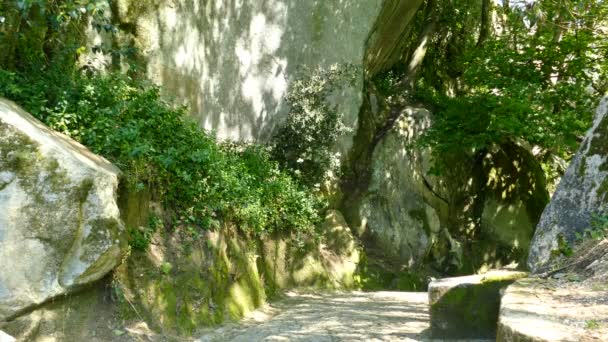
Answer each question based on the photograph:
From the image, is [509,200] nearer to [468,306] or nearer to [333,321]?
[333,321]

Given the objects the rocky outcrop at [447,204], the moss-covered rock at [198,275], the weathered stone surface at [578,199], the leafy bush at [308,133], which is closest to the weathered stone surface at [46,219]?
the moss-covered rock at [198,275]

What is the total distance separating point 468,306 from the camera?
21.4 feet

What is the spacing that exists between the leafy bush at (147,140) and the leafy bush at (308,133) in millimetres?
2433

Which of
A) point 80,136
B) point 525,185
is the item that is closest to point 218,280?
point 80,136

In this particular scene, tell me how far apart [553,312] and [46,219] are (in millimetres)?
4424

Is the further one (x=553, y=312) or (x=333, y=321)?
(x=333, y=321)

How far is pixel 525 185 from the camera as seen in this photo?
15.8 meters

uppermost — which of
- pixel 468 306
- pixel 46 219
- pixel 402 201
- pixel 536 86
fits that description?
pixel 536 86

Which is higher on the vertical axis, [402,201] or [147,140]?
[402,201]

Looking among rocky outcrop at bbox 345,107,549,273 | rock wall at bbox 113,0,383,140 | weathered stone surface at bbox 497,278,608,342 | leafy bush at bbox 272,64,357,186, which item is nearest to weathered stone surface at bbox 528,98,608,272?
weathered stone surface at bbox 497,278,608,342

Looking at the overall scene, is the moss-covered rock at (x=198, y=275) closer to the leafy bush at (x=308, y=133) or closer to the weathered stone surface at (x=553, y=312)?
the leafy bush at (x=308, y=133)

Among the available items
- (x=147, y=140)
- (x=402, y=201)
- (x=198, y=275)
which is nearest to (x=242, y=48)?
(x=402, y=201)

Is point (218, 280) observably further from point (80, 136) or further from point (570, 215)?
point (570, 215)

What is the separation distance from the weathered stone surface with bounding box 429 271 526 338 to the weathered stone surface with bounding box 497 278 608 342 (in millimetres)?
1650
